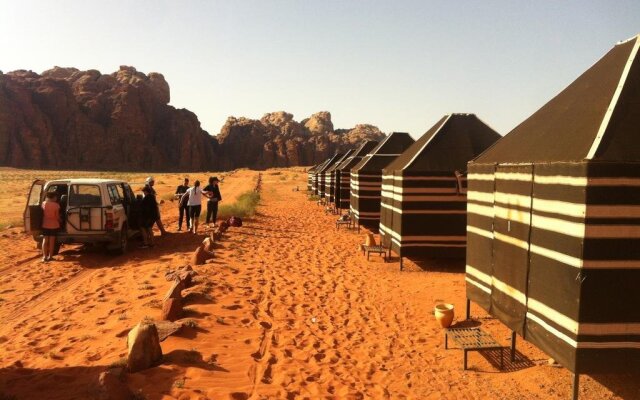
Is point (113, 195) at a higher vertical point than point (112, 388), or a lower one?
higher

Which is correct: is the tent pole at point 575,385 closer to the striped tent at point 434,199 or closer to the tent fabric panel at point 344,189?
the striped tent at point 434,199

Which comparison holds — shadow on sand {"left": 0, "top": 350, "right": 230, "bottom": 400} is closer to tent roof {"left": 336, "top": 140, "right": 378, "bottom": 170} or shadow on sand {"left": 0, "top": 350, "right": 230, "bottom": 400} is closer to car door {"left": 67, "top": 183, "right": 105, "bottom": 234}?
car door {"left": 67, "top": 183, "right": 105, "bottom": 234}

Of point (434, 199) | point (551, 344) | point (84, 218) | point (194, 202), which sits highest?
point (434, 199)

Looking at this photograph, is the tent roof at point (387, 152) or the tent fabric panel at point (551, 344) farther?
the tent roof at point (387, 152)

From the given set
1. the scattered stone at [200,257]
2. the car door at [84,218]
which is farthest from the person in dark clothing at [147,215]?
the scattered stone at [200,257]

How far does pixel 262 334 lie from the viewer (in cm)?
A: 663

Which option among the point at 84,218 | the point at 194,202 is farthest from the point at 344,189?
the point at 84,218

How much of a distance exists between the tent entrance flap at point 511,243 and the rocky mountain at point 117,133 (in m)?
89.0

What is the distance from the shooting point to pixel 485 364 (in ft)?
19.6

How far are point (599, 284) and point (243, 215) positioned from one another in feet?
57.2

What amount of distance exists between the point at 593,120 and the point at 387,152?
13541 mm

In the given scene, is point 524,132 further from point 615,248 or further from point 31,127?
point 31,127

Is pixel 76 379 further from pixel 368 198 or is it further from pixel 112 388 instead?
pixel 368 198

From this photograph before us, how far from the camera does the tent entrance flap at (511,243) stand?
5312 millimetres
